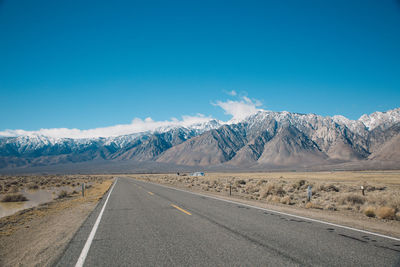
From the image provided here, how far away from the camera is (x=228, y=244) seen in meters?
5.80

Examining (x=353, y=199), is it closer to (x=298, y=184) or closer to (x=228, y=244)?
(x=298, y=184)

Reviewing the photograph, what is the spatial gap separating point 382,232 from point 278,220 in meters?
2.90

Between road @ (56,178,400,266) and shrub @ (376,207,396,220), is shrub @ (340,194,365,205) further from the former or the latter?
road @ (56,178,400,266)

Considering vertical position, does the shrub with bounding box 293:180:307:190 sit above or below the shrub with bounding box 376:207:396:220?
below

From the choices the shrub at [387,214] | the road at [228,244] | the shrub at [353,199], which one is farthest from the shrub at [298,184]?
the road at [228,244]

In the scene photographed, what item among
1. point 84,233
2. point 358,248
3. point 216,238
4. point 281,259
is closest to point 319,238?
point 358,248

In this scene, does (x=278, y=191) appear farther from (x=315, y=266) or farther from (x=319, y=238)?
(x=315, y=266)

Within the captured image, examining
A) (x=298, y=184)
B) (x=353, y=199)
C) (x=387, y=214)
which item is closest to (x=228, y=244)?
(x=387, y=214)

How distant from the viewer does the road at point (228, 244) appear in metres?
4.81

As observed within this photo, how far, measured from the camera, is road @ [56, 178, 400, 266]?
189 inches

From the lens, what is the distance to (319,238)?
6.36 metres

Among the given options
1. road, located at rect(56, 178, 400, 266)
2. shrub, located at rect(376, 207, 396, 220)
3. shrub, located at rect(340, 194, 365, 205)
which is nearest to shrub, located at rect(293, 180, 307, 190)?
shrub, located at rect(340, 194, 365, 205)

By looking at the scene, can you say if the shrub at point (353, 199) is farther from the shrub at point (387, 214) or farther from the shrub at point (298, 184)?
the shrub at point (298, 184)

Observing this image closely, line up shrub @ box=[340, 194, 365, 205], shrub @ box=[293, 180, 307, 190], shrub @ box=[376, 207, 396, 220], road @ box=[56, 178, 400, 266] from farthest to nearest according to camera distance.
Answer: shrub @ box=[293, 180, 307, 190], shrub @ box=[340, 194, 365, 205], shrub @ box=[376, 207, 396, 220], road @ box=[56, 178, 400, 266]
